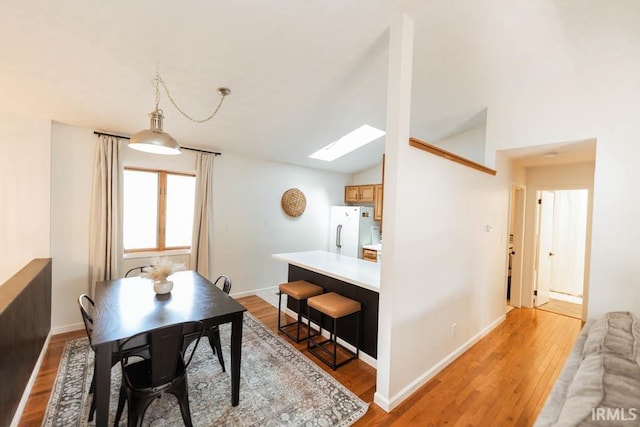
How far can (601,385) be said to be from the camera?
1025 mm

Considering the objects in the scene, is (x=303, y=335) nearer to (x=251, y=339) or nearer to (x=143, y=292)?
(x=251, y=339)

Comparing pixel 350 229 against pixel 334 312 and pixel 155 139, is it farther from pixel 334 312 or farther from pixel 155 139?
pixel 155 139

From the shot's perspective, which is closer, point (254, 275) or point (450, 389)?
point (450, 389)

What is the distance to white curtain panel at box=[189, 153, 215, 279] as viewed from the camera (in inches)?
153

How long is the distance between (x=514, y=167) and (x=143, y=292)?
4872mm

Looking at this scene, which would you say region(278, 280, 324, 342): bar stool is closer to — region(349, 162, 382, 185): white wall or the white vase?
the white vase

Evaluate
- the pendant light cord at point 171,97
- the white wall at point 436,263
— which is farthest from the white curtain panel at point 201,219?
the white wall at point 436,263

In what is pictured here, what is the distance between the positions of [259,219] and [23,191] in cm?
281

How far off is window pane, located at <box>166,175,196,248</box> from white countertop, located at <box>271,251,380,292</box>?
1684 millimetres

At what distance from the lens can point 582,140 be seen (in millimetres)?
2721

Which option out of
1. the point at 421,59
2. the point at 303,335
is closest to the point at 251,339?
the point at 303,335

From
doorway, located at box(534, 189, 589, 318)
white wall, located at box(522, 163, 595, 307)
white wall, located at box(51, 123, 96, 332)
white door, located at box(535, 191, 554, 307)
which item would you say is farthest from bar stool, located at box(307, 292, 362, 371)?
doorway, located at box(534, 189, 589, 318)

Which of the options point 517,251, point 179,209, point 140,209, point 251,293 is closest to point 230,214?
point 179,209

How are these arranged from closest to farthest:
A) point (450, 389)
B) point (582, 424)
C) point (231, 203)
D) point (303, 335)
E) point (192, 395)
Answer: point (582, 424) < point (192, 395) < point (450, 389) < point (303, 335) < point (231, 203)
